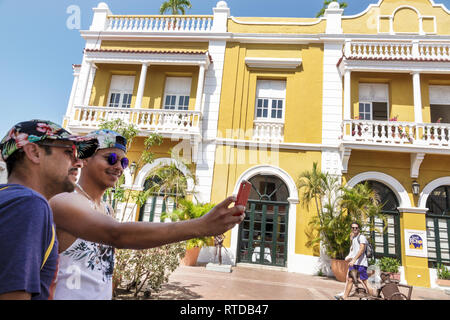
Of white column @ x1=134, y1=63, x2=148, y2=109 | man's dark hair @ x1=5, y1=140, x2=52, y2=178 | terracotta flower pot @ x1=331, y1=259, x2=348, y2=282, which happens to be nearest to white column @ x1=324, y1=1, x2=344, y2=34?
white column @ x1=134, y1=63, x2=148, y2=109

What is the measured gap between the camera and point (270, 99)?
11.4 metres

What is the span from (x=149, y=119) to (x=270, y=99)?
5.00m

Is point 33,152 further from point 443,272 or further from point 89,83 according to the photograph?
point 89,83

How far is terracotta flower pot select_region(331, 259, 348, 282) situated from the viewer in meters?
8.23

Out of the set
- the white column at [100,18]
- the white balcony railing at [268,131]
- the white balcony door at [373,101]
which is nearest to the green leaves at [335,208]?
the white balcony railing at [268,131]

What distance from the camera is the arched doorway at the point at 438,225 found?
30.3 feet

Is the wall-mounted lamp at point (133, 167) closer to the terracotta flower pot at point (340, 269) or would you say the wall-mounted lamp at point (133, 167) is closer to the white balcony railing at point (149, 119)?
the white balcony railing at point (149, 119)

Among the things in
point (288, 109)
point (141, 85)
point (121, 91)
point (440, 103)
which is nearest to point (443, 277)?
point (440, 103)

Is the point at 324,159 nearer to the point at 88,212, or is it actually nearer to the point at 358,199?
the point at 358,199

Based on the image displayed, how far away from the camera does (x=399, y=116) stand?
34.3 feet

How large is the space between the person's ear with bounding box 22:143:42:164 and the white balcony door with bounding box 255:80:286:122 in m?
10.4

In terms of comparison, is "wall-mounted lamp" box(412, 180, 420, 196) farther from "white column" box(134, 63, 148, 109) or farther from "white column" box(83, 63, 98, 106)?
"white column" box(83, 63, 98, 106)
